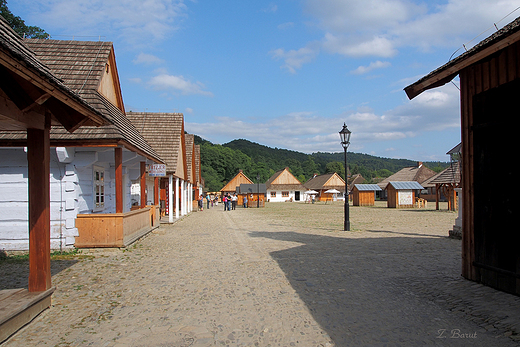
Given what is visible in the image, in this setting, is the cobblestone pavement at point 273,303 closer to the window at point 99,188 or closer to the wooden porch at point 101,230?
the wooden porch at point 101,230

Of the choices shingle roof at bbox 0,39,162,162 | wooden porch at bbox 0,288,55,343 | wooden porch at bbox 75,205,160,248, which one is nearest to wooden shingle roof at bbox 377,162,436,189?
shingle roof at bbox 0,39,162,162

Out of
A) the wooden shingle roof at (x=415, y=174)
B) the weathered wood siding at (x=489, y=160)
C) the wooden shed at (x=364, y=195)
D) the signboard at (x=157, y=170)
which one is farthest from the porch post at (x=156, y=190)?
the wooden shingle roof at (x=415, y=174)

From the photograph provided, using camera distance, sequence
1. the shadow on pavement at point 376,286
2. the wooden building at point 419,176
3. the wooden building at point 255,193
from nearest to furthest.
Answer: the shadow on pavement at point 376,286 → the wooden building at point 255,193 → the wooden building at point 419,176

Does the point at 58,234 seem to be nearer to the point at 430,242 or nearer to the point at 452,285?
the point at 452,285

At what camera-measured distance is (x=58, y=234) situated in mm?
10594

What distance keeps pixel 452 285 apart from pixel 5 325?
632 centimetres

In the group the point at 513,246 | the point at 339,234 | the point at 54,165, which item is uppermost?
the point at 54,165

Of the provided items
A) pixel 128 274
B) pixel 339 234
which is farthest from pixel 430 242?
pixel 128 274

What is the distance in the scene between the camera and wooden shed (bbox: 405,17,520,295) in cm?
552

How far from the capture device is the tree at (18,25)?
2881cm

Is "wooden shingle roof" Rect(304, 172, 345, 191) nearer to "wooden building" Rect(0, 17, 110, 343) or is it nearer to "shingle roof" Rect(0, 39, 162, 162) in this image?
"shingle roof" Rect(0, 39, 162, 162)

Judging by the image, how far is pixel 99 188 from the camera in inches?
513

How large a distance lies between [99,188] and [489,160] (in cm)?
1154

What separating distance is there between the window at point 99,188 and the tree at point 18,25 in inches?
855
